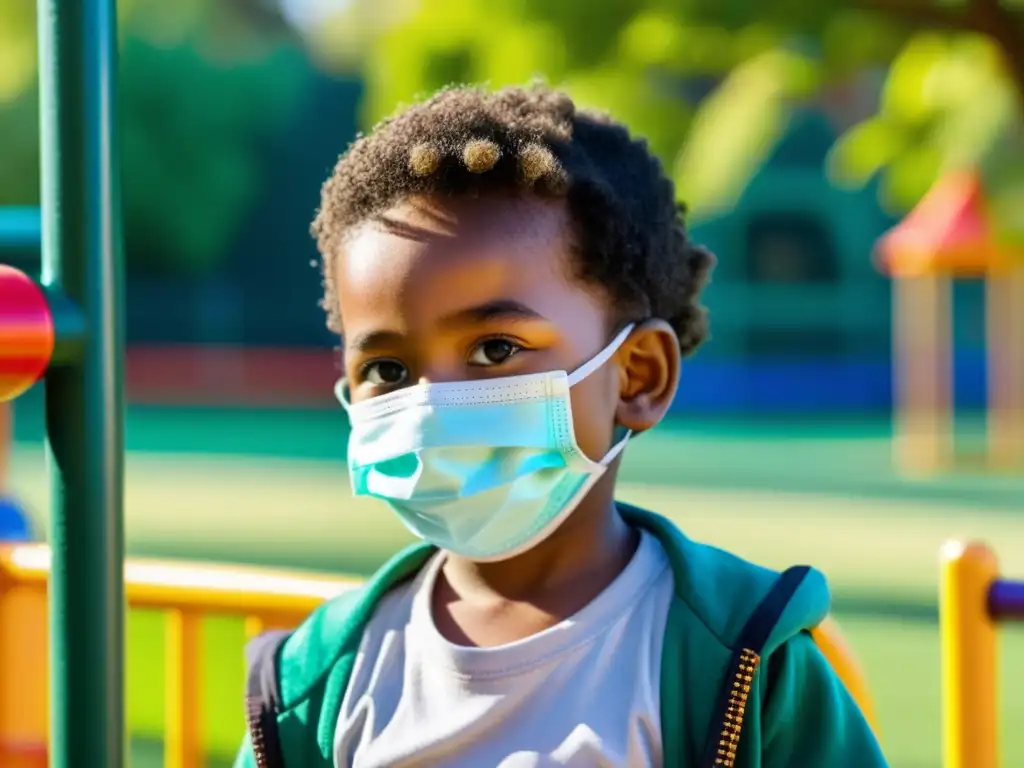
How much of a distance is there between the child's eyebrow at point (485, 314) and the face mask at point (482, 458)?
0.07m

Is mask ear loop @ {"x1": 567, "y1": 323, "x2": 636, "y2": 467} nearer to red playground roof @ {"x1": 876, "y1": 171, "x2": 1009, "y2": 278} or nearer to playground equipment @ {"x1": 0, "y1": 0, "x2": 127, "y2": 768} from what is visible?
playground equipment @ {"x1": 0, "y1": 0, "x2": 127, "y2": 768}

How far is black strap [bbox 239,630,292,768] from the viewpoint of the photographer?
1.82 metres

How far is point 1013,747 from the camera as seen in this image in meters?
4.37

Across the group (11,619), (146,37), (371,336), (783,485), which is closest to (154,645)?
(11,619)

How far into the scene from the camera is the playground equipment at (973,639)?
1.96m

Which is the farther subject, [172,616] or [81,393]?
[172,616]

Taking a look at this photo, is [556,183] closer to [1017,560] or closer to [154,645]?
[154,645]

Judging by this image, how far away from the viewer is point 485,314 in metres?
1.72

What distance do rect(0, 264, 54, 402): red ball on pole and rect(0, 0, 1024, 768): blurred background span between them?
30 cm

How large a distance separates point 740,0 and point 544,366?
737 cm

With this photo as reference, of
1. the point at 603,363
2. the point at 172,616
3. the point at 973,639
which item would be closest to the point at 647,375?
the point at 603,363

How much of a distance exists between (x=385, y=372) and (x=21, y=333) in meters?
0.44

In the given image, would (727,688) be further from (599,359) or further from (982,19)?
(982,19)

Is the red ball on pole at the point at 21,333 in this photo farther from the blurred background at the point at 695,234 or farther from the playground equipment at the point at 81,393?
the blurred background at the point at 695,234
